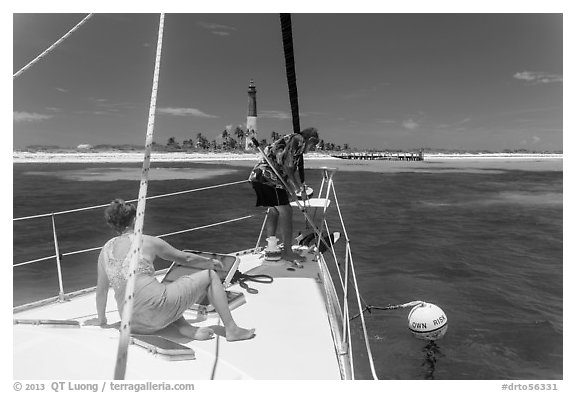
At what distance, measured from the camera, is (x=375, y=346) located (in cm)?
654

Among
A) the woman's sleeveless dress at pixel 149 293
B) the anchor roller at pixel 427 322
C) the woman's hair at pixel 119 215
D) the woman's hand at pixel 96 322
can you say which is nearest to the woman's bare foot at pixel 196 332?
the woman's sleeveless dress at pixel 149 293

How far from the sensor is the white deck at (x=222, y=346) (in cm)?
240

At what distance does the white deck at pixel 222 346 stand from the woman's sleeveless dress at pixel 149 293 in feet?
0.68

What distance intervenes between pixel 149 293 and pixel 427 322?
12.8 feet

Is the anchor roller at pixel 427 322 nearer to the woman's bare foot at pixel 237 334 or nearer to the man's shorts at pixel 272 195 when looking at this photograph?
the man's shorts at pixel 272 195

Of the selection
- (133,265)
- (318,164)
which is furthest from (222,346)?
(318,164)

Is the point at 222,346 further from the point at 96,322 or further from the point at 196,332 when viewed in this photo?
the point at 96,322

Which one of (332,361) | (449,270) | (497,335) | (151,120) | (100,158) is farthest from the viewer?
(100,158)

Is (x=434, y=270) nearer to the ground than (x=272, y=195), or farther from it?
nearer to the ground

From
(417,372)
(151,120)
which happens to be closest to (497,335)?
(417,372)

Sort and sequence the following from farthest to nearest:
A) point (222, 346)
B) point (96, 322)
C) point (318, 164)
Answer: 1. point (318, 164)
2. point (96, 322)
3. point (222, 346)

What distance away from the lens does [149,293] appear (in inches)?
114

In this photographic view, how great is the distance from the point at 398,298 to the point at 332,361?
5.65m

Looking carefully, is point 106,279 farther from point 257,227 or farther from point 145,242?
point 257,227
